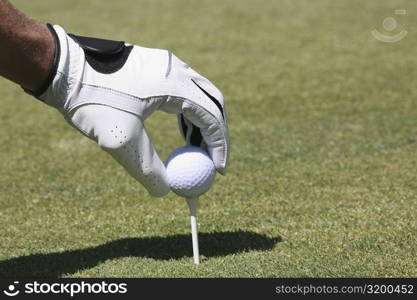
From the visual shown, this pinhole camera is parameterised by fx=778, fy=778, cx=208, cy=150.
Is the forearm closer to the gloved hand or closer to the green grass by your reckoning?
the gloved hand

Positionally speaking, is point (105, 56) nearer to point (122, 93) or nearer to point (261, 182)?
point (122, 93)

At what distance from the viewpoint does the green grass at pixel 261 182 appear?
18.5 feet

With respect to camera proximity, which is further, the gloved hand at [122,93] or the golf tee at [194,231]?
the golf tee at [194,231]

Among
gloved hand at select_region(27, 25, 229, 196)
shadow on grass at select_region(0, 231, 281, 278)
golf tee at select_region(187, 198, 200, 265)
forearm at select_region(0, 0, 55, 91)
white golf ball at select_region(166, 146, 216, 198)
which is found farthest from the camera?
shadow on grass at select_region(0, 231, 281, 278)

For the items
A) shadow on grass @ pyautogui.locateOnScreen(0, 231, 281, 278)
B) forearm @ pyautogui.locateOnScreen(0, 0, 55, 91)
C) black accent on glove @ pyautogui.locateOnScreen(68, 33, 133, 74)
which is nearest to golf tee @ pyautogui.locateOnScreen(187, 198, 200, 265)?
shadow on grass @ pyautogui.locateOnScreen(0, 231, 281, 278)

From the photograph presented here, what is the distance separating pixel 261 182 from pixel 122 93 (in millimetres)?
3148

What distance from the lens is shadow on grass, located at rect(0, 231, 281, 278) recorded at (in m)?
5.59

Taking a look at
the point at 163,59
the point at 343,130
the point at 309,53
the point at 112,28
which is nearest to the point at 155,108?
the point at 163,59

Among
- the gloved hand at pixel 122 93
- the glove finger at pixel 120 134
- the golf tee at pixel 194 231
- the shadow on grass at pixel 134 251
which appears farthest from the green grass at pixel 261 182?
the gloved hand at pixel 122 93

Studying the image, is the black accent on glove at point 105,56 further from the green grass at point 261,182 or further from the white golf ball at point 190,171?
the green grass at point 261,182

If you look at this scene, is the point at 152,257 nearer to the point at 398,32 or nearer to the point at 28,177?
the point at 28,177

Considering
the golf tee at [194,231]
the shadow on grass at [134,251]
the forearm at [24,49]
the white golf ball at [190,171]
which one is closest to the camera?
the forearm at [24,49]

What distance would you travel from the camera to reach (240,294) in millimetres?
4668

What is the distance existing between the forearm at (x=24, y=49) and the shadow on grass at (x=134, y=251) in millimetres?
1414
